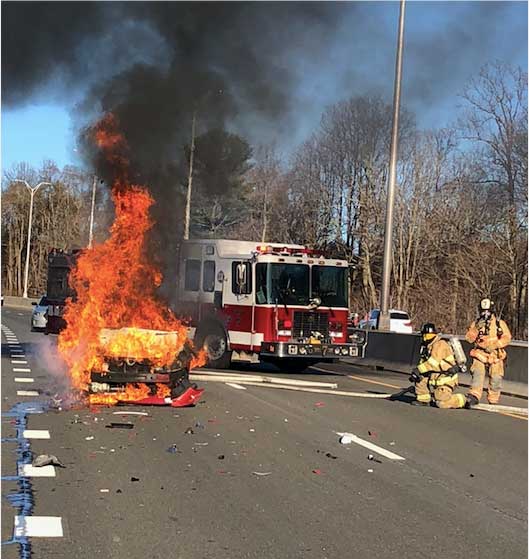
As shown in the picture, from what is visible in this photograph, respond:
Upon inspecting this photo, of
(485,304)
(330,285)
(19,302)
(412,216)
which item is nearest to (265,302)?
(330,285)

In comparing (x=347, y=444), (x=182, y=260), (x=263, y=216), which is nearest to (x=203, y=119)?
(x=182, y=260)

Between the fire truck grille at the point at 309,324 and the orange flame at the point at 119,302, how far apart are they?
214cm

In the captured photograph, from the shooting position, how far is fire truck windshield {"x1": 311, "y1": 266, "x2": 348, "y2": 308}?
15.5m

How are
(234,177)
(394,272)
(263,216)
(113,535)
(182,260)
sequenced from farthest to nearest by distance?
(394,272) < (263,216) < (234,177) < (182,260) < (113,535)

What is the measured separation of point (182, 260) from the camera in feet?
54.0

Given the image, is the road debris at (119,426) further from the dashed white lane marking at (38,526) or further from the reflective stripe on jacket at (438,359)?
the reflective stripe on jacket at (438,359)

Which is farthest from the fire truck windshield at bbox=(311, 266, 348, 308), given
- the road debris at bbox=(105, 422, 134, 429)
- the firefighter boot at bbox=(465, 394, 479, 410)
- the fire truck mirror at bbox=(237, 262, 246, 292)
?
the road debris at bbox=(105, 422, 134, 429)

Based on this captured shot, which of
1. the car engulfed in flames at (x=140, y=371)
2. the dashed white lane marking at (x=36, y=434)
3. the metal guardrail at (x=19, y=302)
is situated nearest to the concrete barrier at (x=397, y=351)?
the car engulfed in flames at (x=140, y=371)

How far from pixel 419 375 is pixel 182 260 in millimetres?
6433

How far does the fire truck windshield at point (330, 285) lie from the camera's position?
15.5 meters

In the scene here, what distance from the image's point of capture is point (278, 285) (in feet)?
49.8

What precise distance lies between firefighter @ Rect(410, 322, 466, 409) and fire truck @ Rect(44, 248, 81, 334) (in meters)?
8.45

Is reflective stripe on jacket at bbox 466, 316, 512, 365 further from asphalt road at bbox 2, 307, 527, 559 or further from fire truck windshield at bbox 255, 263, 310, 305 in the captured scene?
fire truck windshield at bbox 255, 263, 310, 305

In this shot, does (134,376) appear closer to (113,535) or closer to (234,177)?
(113,535)
